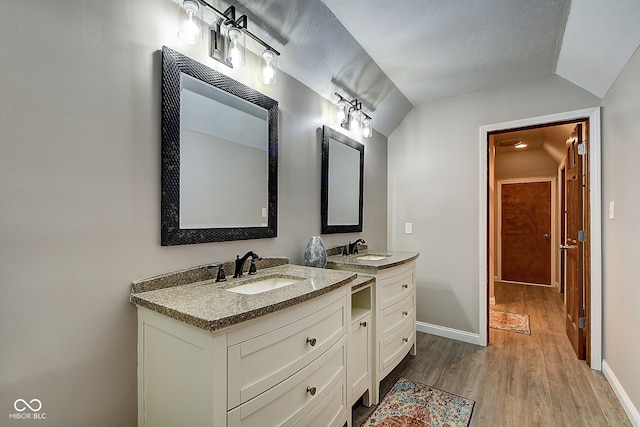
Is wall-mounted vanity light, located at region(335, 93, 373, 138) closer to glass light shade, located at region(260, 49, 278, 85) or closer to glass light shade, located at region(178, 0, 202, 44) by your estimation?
glass light shade, located at region(260, 49, 278, 85)

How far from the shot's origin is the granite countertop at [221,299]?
3.11 feet

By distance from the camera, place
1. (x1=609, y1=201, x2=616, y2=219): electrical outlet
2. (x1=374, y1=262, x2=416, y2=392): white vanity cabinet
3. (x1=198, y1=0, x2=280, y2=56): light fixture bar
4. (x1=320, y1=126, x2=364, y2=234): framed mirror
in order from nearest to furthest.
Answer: (x1=198, y1=0, x2=280, y2=56): light fixture bar, (x1=374, y1=262, x2=416, y2=392): white vanity cabinet, (x1=609, y1=201, x2=616, y2=219): electrical outlet, (x1=320, y1=126, x2=364, y2=234): framed mirror

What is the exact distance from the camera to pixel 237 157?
1.72 metres

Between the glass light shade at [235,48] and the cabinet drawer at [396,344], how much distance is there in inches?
75.6

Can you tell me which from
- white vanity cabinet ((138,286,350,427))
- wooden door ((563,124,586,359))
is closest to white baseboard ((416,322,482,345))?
wooden door ((563,124,586,359))

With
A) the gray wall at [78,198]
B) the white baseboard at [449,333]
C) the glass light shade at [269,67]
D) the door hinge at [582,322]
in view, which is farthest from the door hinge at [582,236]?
the gray wall at [78,198]

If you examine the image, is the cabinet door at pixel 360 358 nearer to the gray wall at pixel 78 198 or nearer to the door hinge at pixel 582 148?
the gray wall at pixel 78 198

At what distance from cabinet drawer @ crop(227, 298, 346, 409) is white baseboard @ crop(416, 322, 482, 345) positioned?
2.08 meters

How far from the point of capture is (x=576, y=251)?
2658 millimetres

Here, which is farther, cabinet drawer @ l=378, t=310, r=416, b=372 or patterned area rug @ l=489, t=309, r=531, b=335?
patterned area rug @ l=489, t=309, r=531, b=335

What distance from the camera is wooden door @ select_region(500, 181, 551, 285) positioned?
5.33 metres

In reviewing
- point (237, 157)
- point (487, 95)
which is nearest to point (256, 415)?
point (237, 157)

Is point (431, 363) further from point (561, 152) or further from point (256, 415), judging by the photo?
point (561, 152)

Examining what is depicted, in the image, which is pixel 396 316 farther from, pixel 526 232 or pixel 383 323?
pixel 526 232
